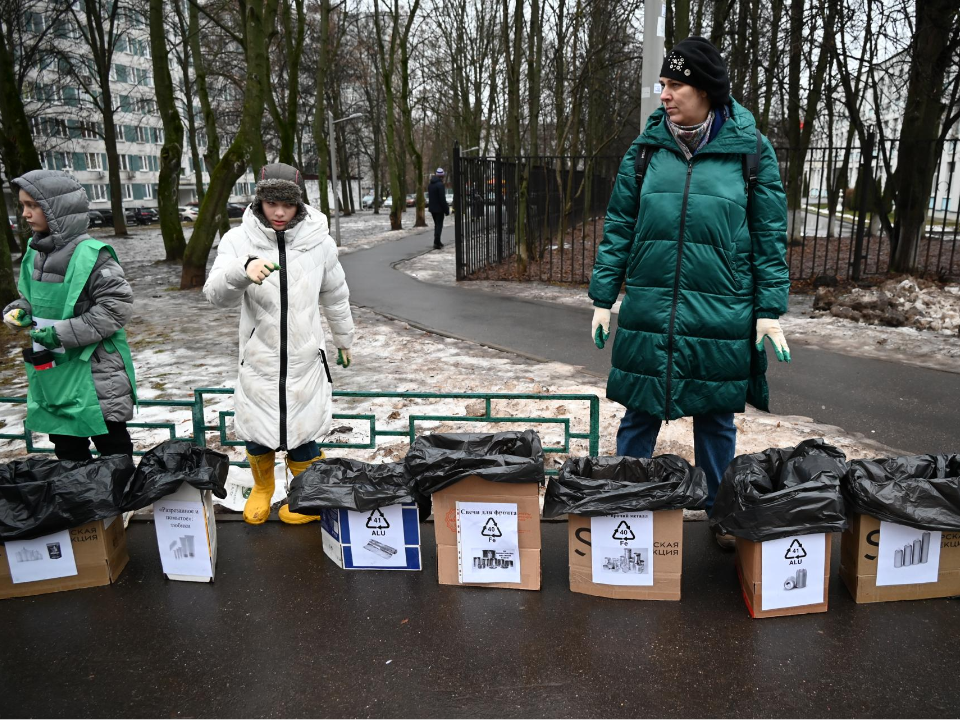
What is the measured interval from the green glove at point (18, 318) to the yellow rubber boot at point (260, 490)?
1215mm

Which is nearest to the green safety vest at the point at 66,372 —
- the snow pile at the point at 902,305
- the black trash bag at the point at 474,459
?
the black trash bag at the point at 474,459

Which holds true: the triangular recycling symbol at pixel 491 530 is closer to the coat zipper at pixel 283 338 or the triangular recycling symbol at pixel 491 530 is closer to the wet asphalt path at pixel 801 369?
the coat zipper at pixel 283 338

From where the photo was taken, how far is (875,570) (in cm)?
309

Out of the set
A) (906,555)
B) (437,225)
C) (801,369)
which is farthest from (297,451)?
(437,225)

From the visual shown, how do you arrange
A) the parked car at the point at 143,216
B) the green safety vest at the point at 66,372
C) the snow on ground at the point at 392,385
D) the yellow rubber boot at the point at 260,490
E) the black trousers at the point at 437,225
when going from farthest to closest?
1. the parked car at the point at 143,216
2. the black trousers at the point at 437,225
3. the snow on ground at the point at 392,385
4. the yellow rubber boot at the point at 260,490
5. the green safety vest at the point at 66,372

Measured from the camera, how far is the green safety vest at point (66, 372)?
3664 mm

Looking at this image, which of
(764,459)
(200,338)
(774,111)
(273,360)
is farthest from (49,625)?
(774,111)

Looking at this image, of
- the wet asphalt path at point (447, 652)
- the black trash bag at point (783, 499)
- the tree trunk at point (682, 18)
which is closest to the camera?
the wet asphalt path at point (447, 652)

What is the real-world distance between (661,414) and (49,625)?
2.72 meters

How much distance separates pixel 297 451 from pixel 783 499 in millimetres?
2348

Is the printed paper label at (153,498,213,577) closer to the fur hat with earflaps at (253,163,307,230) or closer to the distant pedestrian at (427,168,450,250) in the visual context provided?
the fur hat with earflaps at (253,163,307,230)

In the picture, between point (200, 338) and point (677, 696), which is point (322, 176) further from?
point (677, 696)

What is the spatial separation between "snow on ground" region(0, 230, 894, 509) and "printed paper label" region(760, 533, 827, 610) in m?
1.78

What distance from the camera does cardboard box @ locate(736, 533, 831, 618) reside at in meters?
2.97
